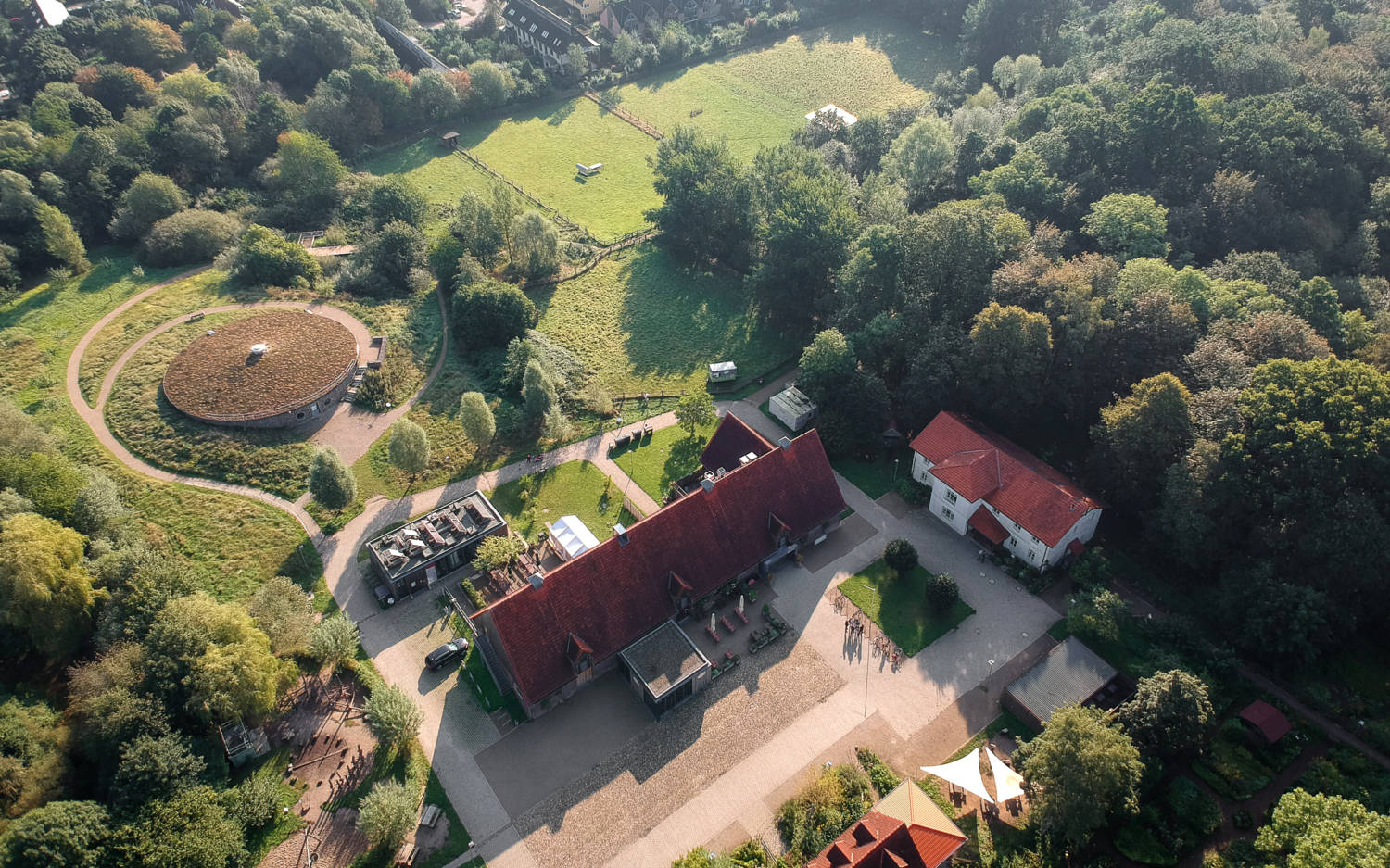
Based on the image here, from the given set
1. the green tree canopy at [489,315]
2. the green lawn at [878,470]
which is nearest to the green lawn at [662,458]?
the green lawn at [878,470]

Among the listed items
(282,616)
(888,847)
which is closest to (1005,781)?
(888,847)

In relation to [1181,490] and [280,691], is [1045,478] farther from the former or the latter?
[280,691]

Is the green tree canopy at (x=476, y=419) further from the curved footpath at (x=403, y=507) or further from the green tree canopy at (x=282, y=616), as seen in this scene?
the green tree canopy at (x=282, y=616)

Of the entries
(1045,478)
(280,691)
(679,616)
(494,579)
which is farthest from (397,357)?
(1045,478)

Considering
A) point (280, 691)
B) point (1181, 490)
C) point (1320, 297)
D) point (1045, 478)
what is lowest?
point (280, 691)

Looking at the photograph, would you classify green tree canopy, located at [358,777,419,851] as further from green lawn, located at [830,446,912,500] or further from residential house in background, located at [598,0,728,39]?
residential house in background, located at [598,0,728,39]

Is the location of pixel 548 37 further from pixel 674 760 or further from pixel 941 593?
pixel 674 760
